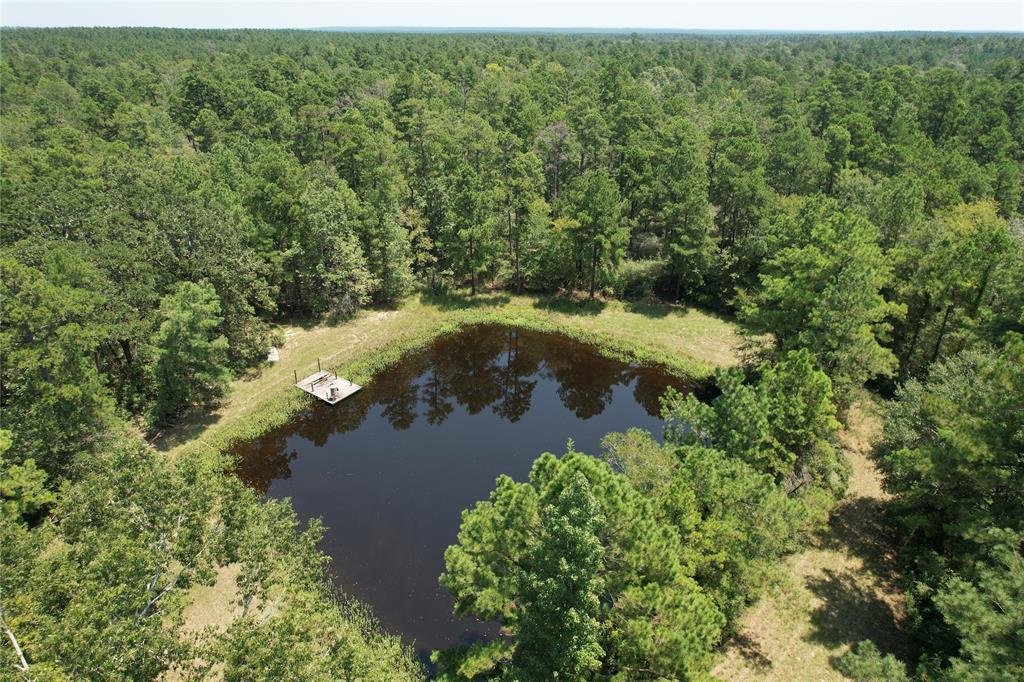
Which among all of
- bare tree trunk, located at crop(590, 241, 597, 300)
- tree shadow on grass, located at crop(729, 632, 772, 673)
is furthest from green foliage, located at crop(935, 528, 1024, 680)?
bare tree trunk, located at crop(590, 241, 597, 300)

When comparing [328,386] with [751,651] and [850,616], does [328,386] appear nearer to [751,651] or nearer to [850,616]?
[751,651]

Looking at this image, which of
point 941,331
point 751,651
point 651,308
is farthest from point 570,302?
point 751,651

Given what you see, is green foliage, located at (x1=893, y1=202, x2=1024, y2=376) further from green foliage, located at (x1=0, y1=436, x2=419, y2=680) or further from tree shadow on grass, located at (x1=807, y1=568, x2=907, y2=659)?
green foliage, located at (x1=0, y1=436, x2=419, y2=680)

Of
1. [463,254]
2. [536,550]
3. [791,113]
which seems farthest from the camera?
[791,113]

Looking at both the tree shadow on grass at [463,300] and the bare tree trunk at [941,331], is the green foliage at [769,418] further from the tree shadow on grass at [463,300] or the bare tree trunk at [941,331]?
the tree shadow on grass at [463,300]

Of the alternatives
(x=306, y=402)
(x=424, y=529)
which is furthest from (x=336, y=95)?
(x=424, y=529)

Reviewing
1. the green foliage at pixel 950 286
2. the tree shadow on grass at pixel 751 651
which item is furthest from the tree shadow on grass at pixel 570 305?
the tree shadow on grass at pixel 751 651

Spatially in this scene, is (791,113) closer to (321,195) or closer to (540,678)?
(321,195)
